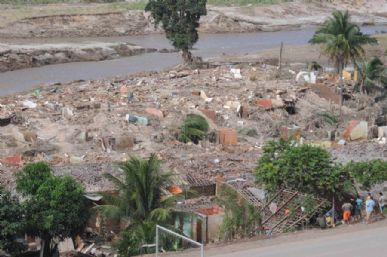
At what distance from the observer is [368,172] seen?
17297mm

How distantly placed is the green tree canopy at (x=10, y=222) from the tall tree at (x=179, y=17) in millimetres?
27280

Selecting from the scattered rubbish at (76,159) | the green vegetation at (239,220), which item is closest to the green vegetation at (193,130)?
the scattered rubbish at (76,159)

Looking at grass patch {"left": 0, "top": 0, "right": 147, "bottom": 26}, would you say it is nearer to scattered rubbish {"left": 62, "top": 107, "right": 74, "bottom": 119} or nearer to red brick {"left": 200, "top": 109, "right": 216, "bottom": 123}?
scattered rubbish {"left": 62, "top": 107, "right": 74, "bottom": 119}

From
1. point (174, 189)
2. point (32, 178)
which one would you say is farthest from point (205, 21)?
point (32, 178)

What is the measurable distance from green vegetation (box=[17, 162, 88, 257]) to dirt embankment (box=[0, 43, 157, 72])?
3215cm

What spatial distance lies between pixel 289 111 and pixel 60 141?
10.2 metres

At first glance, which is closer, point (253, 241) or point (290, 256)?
point (290, 256)

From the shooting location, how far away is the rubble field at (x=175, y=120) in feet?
Result: 72.1

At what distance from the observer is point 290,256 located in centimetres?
1362

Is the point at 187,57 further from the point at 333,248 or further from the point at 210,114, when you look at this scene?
the point at 333,248

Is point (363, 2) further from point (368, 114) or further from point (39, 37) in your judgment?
point (368, 114)

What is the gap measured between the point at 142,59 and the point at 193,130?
87.3 feet

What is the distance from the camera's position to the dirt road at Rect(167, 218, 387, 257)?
13.8 metres

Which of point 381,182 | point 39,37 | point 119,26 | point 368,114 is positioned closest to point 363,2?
point 119,26
